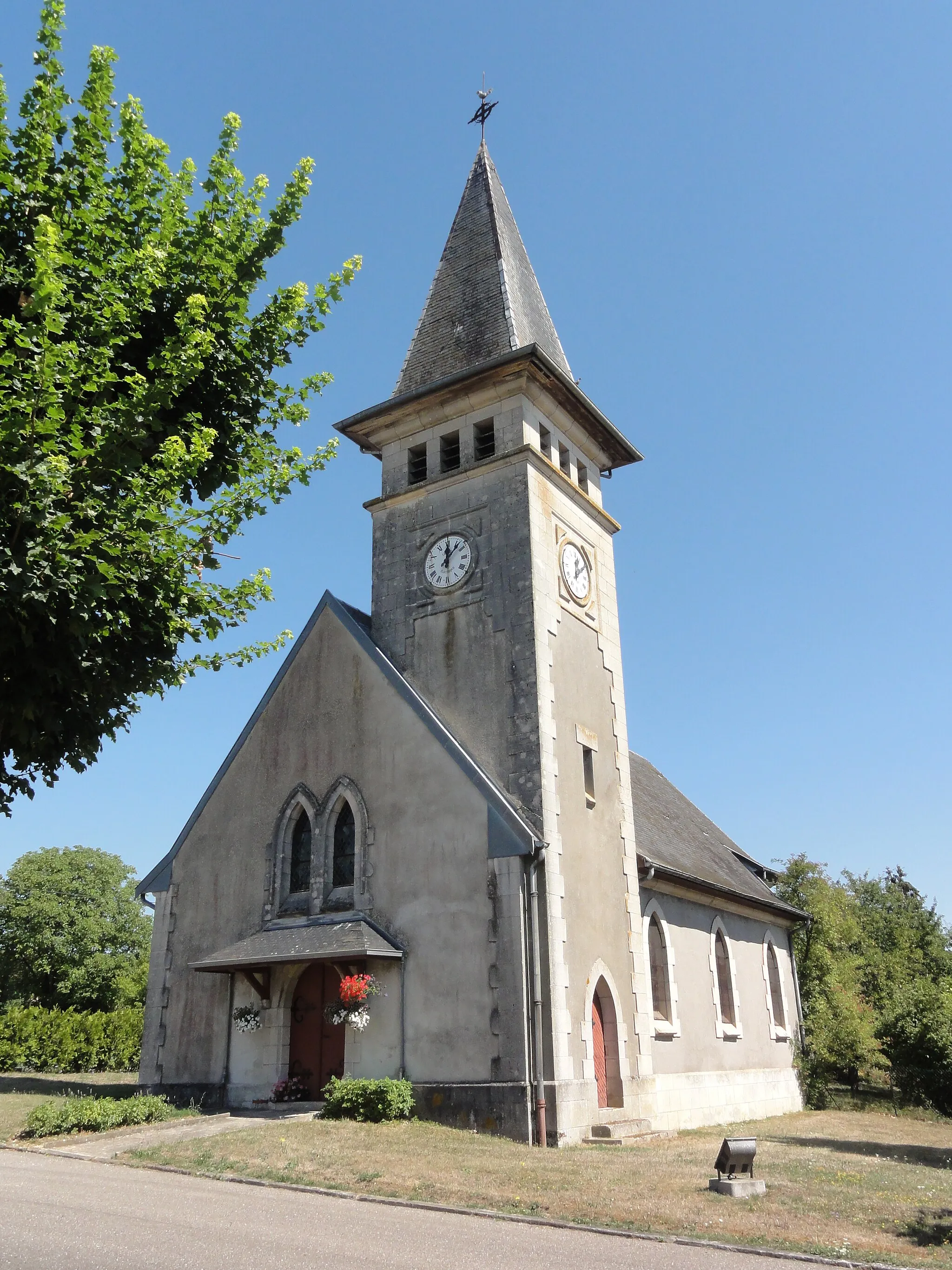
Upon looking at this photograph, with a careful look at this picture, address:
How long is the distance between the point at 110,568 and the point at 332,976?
1203cm

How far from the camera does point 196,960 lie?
18453mm

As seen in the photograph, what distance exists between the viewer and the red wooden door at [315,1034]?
55.9 ft

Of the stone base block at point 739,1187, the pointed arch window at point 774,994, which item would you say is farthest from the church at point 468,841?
the stone base block at point 739,1187

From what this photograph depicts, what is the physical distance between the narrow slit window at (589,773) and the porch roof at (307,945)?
4440 millimetres

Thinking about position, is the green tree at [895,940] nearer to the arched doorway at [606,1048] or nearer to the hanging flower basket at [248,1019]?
the arched doorway at [606,1048]

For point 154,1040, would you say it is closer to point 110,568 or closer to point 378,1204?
point 378,1204

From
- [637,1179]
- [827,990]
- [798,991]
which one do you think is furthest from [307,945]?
[827,990]

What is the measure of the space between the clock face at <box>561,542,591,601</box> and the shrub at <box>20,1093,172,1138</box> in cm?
1154

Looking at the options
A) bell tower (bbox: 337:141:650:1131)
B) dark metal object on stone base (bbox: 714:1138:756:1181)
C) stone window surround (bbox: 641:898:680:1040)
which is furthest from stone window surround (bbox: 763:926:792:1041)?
dark metal object on stone base (bbox: 714:1138:756:1181)

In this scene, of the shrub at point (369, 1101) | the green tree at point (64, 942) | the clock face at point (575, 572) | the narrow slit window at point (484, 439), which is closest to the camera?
the shrub at point (369, 1101)

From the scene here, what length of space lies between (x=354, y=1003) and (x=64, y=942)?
28.1 meters

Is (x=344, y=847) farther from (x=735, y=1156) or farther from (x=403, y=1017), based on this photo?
(x=735, y=1156)

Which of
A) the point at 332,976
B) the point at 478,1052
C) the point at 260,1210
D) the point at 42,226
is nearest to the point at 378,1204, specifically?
the point at 260,1210

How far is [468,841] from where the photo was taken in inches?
635
